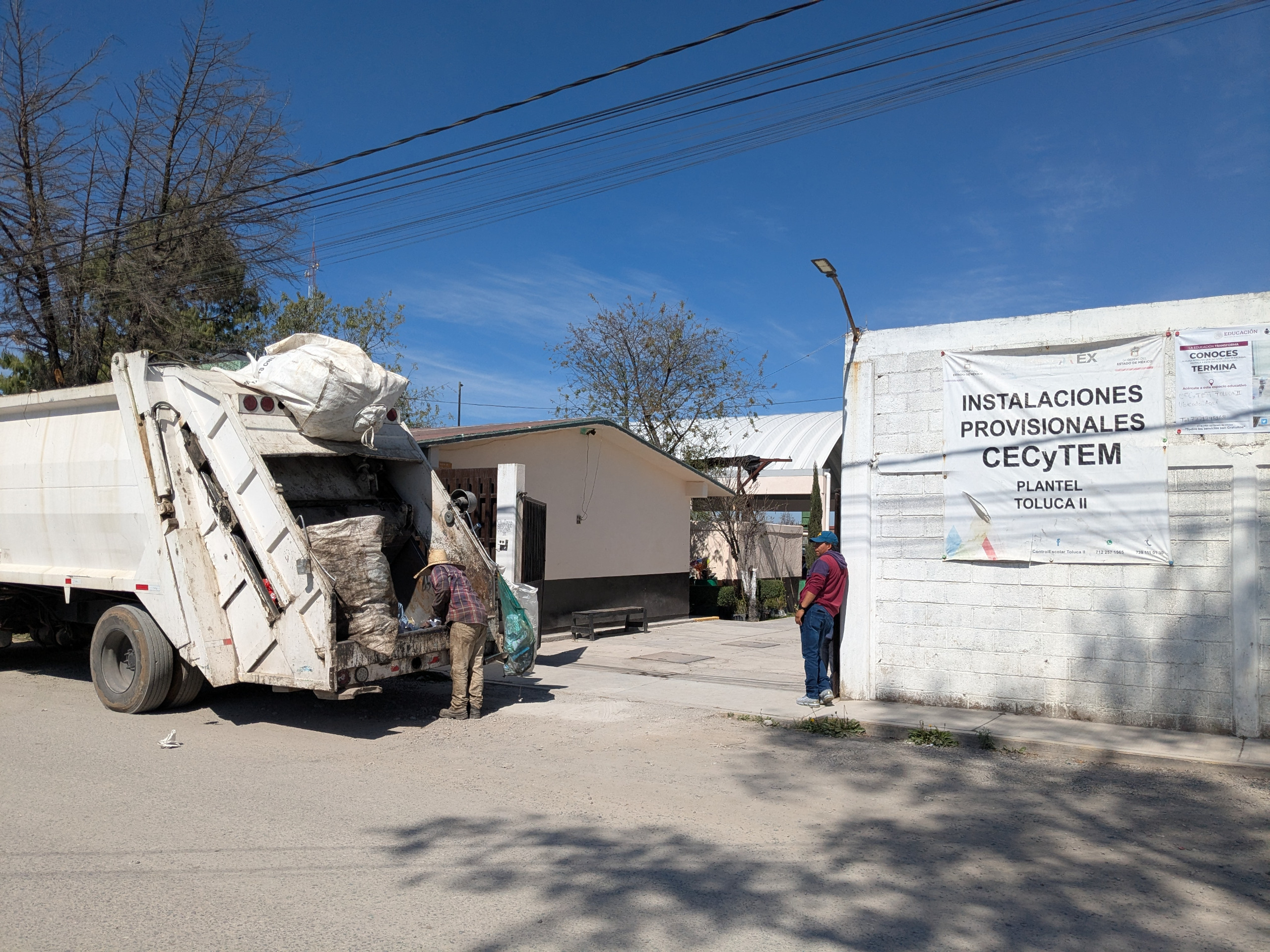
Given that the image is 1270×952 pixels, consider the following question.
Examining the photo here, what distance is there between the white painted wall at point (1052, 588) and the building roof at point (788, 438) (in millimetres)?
27142

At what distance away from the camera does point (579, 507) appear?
16.3 meters

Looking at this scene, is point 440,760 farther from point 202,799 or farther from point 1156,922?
point 1156,922

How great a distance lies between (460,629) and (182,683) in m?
2.60

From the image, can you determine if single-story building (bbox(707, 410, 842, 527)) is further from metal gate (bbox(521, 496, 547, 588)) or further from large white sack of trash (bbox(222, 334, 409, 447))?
large white sack of trash (bbox(222, 334, 409, 447))

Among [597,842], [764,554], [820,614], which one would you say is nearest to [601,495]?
[764,554]

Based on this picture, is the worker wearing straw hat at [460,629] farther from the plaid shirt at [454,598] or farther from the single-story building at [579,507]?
the single-story building at [579,507]

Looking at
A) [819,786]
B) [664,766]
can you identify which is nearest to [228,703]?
[664,766]

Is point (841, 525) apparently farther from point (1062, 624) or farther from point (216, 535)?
point (216, 535)

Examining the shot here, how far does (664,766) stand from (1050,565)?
405 cm

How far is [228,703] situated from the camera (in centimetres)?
940

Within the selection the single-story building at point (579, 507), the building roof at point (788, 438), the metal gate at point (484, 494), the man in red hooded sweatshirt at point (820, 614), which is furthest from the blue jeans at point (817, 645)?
the building roof at point (788, 438)

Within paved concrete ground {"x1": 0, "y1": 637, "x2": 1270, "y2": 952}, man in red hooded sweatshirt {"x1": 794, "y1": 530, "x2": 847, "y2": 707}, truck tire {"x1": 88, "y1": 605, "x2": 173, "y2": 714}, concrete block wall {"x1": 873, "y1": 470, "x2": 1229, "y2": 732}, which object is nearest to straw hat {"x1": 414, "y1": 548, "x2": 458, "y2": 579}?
paved concrete ground {"x1": 0, "y1": 637, "x2": 1270, "y2": 952}

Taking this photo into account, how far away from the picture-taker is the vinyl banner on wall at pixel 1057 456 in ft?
27.4

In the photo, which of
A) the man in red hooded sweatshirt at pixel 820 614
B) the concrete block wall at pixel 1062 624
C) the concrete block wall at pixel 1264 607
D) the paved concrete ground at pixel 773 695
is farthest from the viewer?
the man in red hooded sweatshirt at pixel 820 614
